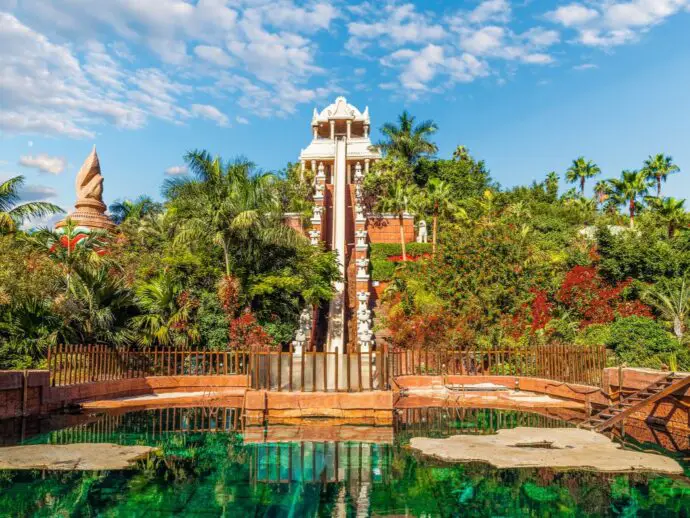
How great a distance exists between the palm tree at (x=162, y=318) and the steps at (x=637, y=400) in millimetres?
11930

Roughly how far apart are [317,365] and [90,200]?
25700 millimetres

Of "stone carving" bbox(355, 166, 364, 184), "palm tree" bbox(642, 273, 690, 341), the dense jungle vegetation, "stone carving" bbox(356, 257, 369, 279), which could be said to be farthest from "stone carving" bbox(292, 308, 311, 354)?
"stone carving" bbox(355, 166, 364, 184)

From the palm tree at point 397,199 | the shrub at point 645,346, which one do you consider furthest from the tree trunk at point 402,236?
the shrub at point 645,346

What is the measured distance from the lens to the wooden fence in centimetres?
1339

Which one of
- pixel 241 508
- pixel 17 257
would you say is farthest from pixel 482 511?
pixel 17 257

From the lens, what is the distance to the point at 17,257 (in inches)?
734

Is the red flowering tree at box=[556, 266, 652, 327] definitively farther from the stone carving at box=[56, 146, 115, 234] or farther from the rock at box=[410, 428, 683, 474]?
the stone carving at box=[56, 146, 115, 234]

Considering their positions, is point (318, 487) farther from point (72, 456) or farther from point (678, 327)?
point (678, 327)

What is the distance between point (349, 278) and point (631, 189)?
872 inches

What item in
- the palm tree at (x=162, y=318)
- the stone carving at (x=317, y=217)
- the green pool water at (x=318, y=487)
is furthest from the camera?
the stone carving at (x=317, y=217)

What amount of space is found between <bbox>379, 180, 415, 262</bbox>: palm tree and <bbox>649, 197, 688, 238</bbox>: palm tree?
15761 mm

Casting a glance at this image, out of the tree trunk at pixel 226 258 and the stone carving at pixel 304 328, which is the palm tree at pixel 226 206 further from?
the stone carving at pixel 304 328

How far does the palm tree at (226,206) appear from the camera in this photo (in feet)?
69.4

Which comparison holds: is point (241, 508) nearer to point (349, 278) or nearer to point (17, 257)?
point (17, 257)
